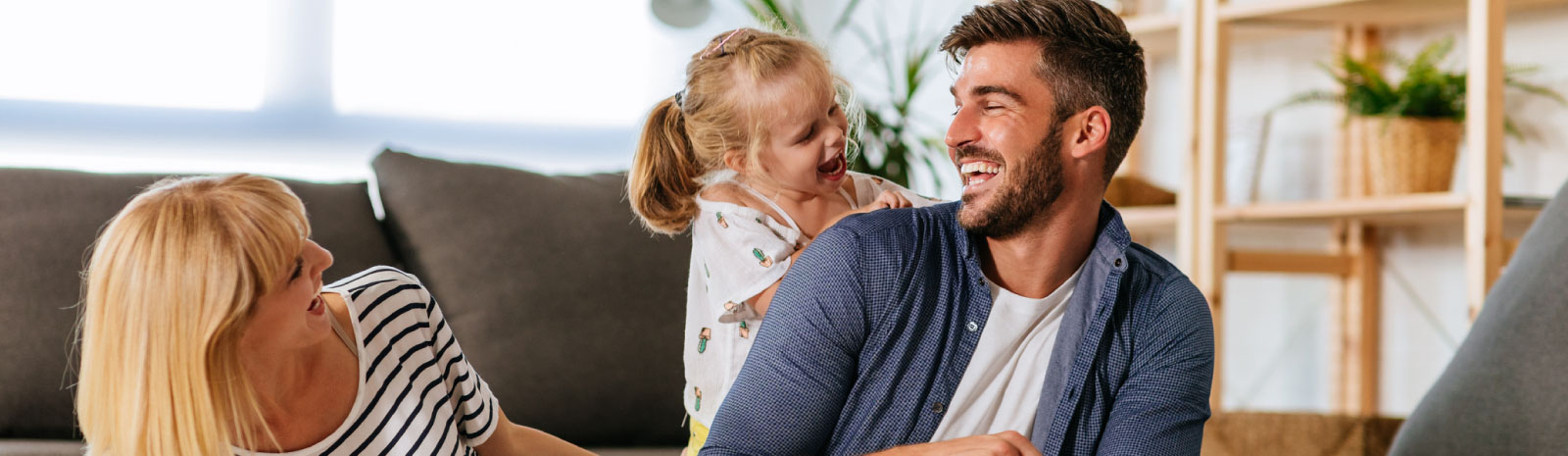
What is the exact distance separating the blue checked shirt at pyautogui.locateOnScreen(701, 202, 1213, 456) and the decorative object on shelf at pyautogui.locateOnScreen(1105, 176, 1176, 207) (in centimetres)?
157

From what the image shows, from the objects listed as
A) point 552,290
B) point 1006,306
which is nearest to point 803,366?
point 1006,306

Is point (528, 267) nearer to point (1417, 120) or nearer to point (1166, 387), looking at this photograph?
point (1166, 387)

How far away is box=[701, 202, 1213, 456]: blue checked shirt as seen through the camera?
1.33 m

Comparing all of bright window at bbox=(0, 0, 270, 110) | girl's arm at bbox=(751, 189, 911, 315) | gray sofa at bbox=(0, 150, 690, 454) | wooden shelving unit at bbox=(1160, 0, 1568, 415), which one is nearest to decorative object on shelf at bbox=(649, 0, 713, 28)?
bright window at bbox=(0, 0, 270, 110)

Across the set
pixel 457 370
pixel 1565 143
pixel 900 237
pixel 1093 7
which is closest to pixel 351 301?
pixel 457 370

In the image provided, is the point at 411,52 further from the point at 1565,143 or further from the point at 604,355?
the point at 1565,143

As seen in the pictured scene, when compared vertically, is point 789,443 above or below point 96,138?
below

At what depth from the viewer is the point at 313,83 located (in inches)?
127

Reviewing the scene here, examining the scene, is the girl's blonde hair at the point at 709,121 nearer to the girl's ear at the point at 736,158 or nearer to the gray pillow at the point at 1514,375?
the girl's ear at the point at 736,158

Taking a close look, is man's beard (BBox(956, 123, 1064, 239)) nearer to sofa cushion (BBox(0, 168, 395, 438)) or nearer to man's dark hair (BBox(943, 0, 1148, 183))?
man's dark hair (BBox(943, 0, 1148, 183))

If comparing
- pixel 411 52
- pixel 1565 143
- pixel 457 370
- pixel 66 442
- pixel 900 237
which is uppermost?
pixel 411 52

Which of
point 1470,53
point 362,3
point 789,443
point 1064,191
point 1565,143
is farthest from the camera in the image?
point 362,3

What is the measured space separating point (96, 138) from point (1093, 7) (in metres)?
2.53

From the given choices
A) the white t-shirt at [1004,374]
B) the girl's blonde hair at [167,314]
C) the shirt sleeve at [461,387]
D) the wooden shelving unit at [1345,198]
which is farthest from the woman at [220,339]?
the wooden shelving unit at [1345,198]
